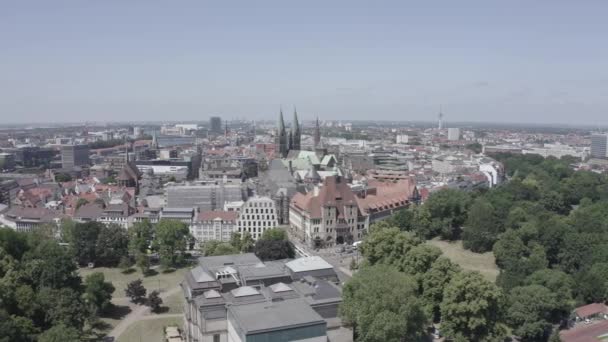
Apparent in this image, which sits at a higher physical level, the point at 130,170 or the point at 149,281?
the point at 130,170

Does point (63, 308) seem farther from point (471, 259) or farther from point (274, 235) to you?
point (471, 259)

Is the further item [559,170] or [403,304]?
[559,170]

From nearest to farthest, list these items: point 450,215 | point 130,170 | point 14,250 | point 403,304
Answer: point 403,304 → point 14,250 → point 450,215 → point 130,170

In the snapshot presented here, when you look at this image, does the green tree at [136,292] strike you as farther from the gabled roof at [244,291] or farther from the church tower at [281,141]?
the church tower at [281,141]

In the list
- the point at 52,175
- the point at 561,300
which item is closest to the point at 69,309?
the point at 561,300

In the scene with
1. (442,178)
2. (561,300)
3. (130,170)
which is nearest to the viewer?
(561,300)

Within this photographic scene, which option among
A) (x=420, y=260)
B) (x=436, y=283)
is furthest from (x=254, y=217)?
(x=436, y=283)

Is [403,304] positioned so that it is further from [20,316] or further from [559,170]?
[559,170]

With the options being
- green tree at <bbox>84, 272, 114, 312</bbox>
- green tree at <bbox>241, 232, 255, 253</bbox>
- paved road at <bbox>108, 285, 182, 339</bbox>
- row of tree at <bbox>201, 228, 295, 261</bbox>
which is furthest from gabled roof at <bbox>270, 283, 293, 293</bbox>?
green tree at <bbox>241, 232, 255, 253</bbox>
